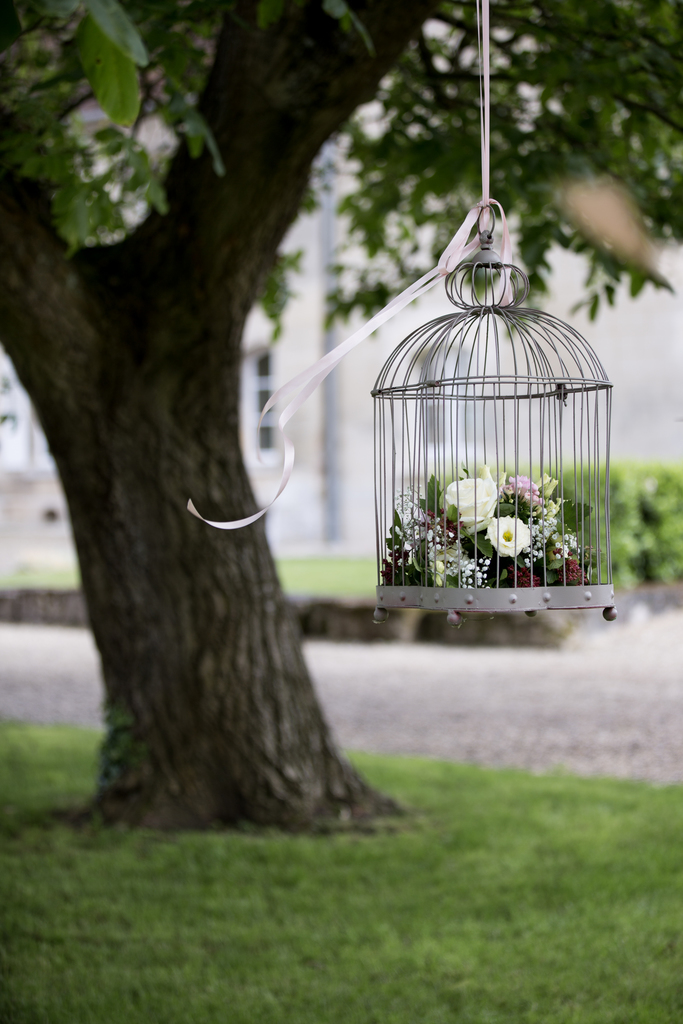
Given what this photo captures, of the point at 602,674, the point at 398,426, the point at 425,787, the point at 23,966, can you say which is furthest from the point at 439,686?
the point at 23,966

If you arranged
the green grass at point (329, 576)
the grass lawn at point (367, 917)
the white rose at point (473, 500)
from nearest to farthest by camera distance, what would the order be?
the white rose at point (473, 500) → the grass lawn at point (367, 917) → the green grass at point (329, 576)

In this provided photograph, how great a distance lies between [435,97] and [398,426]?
5.84 meters

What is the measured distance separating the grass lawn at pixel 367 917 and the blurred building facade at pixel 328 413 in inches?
377

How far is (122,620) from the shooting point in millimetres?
4531

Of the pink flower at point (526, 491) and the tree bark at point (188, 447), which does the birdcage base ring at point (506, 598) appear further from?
the tree bark at point (188, 447)

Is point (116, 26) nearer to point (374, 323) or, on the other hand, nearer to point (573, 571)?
point (374, 323)

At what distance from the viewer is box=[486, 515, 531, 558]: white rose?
1992 mm

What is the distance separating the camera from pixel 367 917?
366cm

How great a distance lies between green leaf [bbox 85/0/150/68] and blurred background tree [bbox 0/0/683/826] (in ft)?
7.87

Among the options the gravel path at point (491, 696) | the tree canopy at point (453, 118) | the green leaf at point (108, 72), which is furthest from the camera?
the gravel path at point (491, 696)

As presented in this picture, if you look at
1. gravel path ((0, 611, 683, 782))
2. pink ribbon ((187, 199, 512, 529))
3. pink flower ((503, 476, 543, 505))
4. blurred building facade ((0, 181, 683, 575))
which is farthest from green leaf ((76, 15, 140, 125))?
blurred building facade ((0, 181, 683, 575))

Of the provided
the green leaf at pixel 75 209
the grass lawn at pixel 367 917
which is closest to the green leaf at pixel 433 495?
the green leaf at pixel 75 209

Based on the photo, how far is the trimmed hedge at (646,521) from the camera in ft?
34.1

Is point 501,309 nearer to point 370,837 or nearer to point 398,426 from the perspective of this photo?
point 370,837
